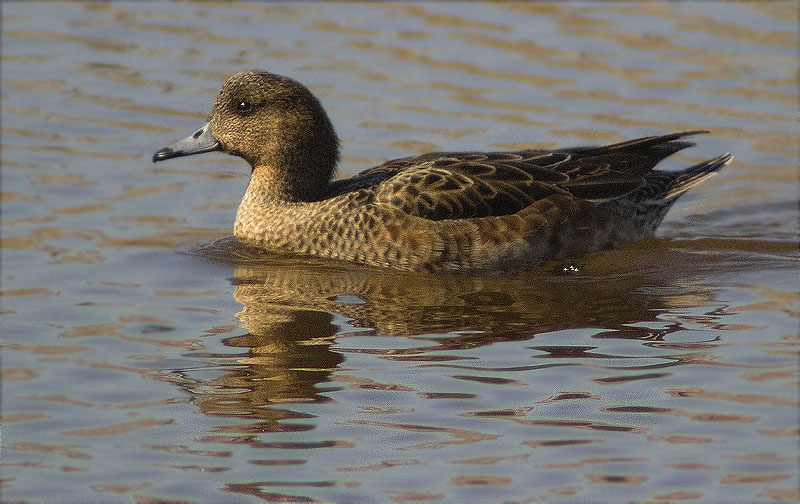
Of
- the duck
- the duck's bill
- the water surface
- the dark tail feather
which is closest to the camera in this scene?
the water surface

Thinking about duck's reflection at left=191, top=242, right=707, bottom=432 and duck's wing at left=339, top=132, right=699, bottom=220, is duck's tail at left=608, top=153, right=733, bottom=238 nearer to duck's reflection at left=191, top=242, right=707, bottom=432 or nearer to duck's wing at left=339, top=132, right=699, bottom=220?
duck's wing at left=339, top=132, right=699, bottom=220

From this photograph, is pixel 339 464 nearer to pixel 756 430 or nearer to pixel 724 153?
pixel 756 430

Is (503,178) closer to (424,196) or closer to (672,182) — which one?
(424,196)

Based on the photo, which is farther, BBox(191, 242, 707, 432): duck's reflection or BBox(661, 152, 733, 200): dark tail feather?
BBox(661, 152, 733, 200): dark tail feather

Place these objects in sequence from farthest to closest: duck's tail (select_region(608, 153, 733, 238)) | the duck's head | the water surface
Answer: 1. duck's tail (select_region(608, 153, 733, 238))
2. the duck's head
3. the water surface

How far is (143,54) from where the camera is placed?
1365cm

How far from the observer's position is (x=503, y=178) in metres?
9.96

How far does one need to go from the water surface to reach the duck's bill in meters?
0.63

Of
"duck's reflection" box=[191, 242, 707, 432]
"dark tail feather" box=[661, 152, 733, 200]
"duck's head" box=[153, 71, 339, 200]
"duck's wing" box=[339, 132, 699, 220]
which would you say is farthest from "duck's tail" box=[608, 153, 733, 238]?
"duck's head" box=[153, 71, 339, 200]

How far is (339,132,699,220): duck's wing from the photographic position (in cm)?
978

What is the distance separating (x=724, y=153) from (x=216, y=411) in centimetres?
582

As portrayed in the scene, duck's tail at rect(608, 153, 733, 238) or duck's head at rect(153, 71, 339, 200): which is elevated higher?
duck's head at rect(153, 71, 339, 200)

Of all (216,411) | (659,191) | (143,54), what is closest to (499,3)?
(143,54)

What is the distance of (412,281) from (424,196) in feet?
1.92
